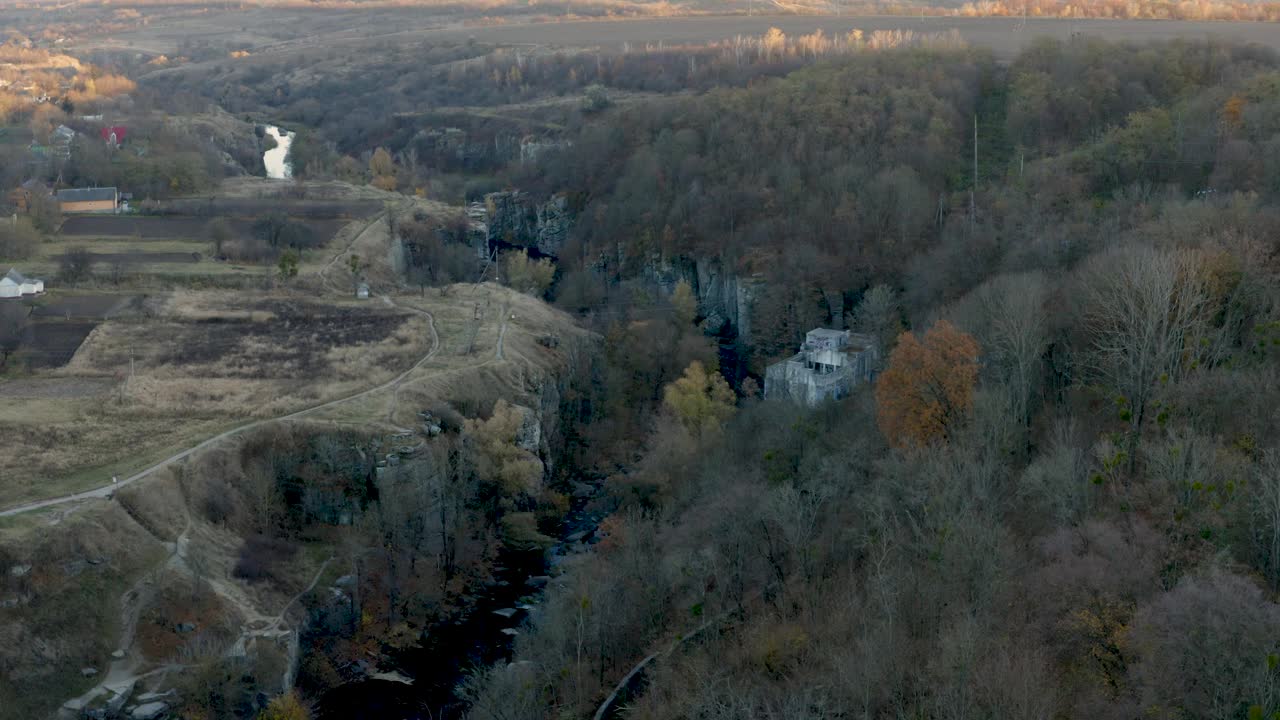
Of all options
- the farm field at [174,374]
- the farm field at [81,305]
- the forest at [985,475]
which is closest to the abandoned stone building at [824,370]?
the forest at [985,475]

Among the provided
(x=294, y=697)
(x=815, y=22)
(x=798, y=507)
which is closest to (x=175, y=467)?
(x=294, y=697)

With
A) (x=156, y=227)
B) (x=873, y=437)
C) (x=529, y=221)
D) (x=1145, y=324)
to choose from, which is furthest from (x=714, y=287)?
(x=1145, y=324)

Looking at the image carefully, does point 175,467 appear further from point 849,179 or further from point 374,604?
point 849,179

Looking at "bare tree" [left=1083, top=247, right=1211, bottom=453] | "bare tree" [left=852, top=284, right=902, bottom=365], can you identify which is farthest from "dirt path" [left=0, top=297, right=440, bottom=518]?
"bare tree" [left=1083, top=247, right=1211, bottom=453]

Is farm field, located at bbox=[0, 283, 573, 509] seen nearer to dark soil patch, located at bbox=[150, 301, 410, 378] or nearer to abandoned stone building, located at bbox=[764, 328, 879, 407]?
dark soil patch, located at bbox=[150, 301, 410, 378]

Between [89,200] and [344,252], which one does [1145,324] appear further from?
[89,200]

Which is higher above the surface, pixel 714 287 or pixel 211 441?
pixel 211 441
